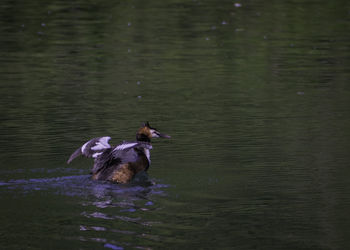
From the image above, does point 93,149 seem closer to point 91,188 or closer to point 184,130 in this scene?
point 91,188

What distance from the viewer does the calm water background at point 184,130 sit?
7742mm

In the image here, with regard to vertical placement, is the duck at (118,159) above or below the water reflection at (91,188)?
above

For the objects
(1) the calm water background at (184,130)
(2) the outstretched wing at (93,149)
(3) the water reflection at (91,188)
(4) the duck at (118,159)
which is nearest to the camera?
(1) the calm water background at (184,130)

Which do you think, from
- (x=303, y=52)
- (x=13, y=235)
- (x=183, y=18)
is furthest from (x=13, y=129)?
(x=183, y=18)

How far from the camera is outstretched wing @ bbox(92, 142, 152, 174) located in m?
9.64

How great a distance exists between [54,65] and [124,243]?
40.9 feet

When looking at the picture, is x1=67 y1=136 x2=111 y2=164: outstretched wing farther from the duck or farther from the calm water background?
the calm water background

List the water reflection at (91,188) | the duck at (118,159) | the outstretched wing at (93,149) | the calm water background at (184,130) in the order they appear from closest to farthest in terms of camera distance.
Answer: the calm water background at (184,130) → the water reflection at (91,188) → the duck at (118,159) → the outstretched wing at (93,149)

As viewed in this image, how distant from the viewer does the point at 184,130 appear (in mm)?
12391

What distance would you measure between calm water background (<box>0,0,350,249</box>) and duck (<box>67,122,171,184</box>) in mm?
195

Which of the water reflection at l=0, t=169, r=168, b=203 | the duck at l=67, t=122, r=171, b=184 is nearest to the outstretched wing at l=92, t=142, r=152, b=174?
the duck at l=67, t=122, r=171, b=184

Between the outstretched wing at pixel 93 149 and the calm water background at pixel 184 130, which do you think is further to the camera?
the outstretched wing at pixel 93 149

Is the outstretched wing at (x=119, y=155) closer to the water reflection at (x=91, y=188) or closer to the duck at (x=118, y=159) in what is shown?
the duck at (x=118, y=159)

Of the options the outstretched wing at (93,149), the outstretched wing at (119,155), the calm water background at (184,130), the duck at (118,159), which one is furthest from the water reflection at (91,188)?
the outstretched wing at (93,149)
